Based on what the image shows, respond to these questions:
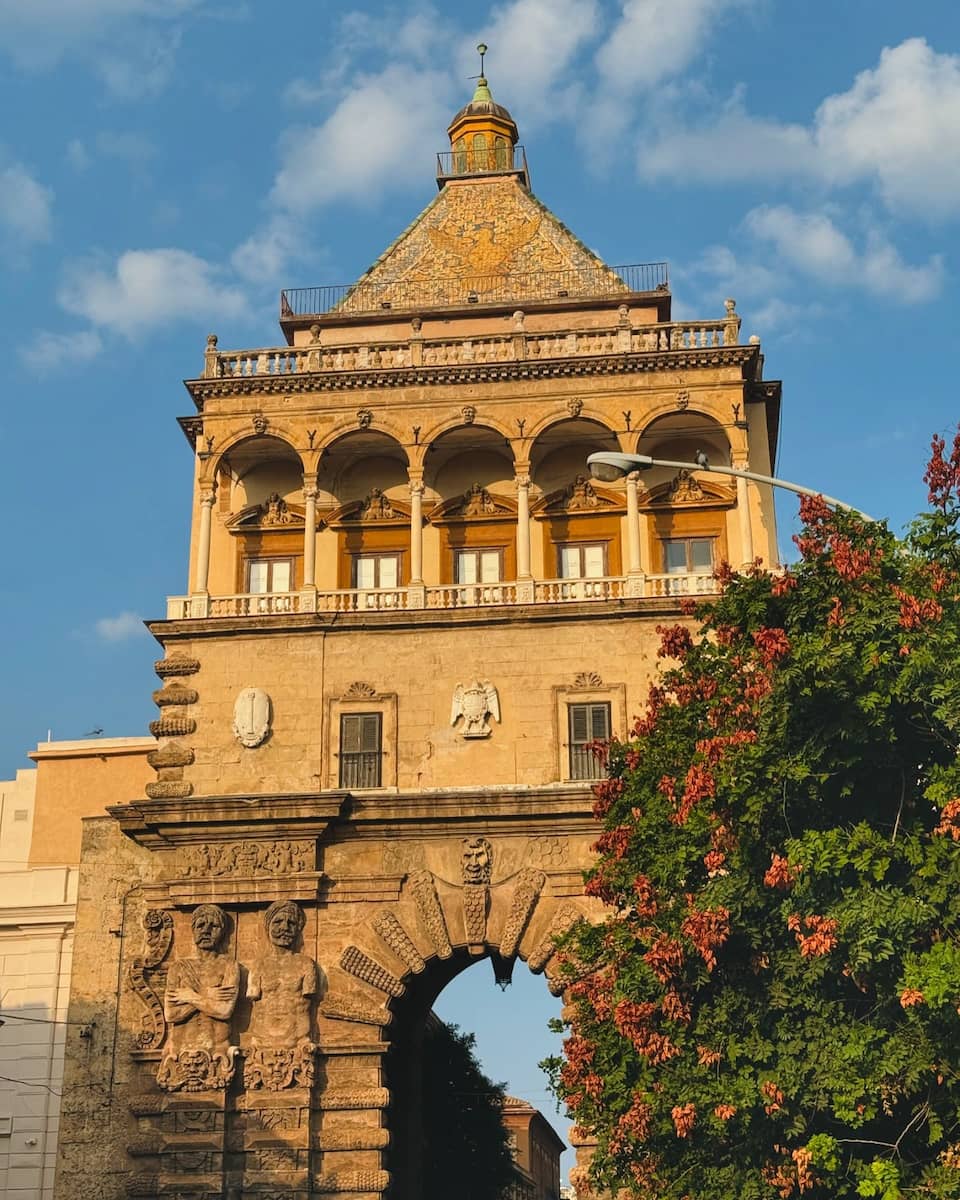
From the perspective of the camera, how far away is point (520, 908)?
3325 cm

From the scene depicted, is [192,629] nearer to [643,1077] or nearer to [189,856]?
[189,856]

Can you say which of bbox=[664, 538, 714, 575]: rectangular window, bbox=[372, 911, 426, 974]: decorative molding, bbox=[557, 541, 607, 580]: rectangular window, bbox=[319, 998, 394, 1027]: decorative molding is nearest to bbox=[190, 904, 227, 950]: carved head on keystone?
bbox=[319, 998, 394, 1027]: decorative molding

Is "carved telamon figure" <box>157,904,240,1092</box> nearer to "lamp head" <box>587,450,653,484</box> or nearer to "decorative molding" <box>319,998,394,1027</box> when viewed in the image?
"decorative molding" <box>319,998,394,1027</box>

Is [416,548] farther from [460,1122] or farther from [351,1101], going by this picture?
[460,1122]

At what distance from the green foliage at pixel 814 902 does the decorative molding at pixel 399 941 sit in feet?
29.3

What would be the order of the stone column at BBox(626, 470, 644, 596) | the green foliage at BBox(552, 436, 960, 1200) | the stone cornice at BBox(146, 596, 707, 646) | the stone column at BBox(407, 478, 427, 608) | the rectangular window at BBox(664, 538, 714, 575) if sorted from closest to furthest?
the green foliage at BBox(552, 436, 960, 1200) < the stone cornice at BBox(146, 596, 707, 646) < the stone column at BBox(626, 470, 644, 596) < the stone column at BBox(407, 478, 427, 608) < the rectangular window at BBox(664, 538, 714, 575)

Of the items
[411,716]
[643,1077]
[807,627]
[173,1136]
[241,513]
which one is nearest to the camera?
[807,627]

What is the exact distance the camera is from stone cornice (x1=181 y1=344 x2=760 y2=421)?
3719 cm

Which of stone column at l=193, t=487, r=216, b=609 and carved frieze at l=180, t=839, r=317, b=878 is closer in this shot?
carved frieze at l=180, t=839, r=317, b=878

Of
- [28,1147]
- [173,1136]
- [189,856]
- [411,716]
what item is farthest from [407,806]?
[28,1147]

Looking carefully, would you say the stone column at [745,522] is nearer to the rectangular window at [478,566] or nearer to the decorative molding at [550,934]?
the rectangular window at [478,566]

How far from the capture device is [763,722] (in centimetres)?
2197

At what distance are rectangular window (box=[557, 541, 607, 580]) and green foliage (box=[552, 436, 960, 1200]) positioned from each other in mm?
12687

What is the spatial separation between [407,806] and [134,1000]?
626cm
